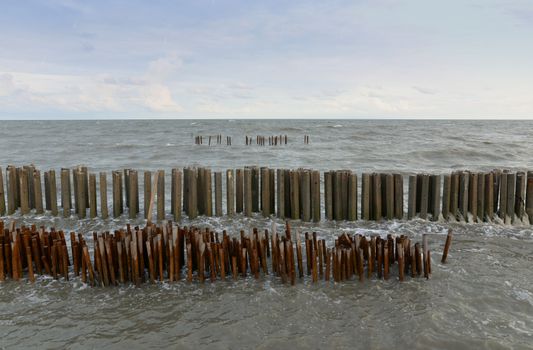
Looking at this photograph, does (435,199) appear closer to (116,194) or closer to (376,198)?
(376,198)

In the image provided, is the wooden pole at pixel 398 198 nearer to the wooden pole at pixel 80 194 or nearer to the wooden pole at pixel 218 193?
the wooden pole at pixel 218 193

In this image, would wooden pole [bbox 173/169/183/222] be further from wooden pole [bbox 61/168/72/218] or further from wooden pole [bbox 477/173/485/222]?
wooden pole [bbox 477/173/485/222]

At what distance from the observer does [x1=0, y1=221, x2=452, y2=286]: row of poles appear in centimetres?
695

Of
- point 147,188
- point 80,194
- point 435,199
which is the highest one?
point 147,188

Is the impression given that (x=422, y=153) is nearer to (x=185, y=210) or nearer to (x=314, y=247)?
(x=185, y=210)

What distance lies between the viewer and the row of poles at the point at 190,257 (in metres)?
6.95

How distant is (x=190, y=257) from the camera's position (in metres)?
7.07

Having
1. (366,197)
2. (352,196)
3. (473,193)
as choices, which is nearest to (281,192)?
(352,196)

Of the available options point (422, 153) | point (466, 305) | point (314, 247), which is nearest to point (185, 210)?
point (314, 247)

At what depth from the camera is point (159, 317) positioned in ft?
19.7

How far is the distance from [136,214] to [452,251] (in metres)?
7.68

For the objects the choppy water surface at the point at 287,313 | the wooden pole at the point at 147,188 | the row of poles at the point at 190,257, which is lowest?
the choppy water surface at the point at 287,313

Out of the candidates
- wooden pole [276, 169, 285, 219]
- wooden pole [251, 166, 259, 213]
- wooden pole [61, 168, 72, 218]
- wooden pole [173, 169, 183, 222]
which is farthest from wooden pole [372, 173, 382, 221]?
wooden pole [61, 168, 72, 218]

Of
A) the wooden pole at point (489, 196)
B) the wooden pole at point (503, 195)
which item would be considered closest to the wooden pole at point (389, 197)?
the wooden pole at point (489, 196)
